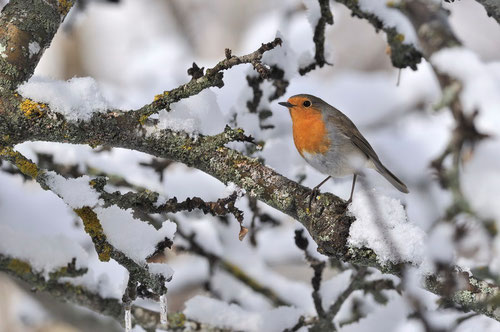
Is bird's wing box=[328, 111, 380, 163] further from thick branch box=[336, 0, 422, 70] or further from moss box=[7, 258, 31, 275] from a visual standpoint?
moss box=[7, 258, 31, 275]

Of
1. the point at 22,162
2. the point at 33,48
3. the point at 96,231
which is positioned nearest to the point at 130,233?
the point at 96,231

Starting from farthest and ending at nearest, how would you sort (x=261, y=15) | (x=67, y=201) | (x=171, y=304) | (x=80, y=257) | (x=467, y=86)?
(x=261, y=15) < (x=171, y=304) < (x=467, y=86) < (x=80, y=257) < (x=67, y=201)

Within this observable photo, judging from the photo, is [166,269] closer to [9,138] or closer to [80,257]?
[9,138]

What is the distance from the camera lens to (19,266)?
2600 millimetres

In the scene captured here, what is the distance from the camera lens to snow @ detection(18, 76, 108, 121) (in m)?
1.87

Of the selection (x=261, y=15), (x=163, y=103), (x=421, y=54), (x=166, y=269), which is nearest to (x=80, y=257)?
(x=166, y=269)

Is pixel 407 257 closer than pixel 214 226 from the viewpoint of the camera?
Yes

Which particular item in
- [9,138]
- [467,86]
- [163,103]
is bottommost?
[9,138]

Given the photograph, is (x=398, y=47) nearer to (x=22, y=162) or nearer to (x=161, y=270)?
(x=161, y=270)

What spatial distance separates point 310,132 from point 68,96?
1.34 meters

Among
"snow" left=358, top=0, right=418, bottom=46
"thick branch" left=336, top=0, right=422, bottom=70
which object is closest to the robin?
"thick branch" left=336, top=0, right=422, bottom=70

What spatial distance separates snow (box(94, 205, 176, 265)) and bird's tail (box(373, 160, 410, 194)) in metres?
1.41

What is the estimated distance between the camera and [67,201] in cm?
187

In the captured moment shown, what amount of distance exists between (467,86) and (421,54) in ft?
2.32
